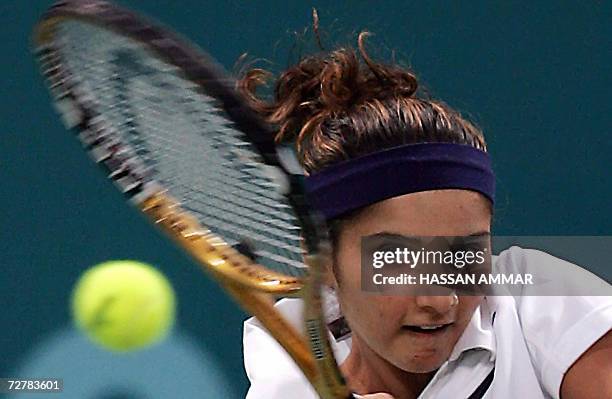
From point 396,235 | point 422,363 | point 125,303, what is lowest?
point 125,303

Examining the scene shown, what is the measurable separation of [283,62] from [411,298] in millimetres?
502

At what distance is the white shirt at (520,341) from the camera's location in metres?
0.95

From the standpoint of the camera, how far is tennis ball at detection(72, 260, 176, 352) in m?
1.37

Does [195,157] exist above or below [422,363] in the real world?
above

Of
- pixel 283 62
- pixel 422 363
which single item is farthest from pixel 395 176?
pixel 283 62

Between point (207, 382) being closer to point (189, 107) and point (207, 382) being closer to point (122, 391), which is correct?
point (122, 391)

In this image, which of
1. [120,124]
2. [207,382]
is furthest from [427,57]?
[120,124]

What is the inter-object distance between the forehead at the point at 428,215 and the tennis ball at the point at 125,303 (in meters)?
0.48

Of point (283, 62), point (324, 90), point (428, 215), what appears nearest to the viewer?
point (428, 215)

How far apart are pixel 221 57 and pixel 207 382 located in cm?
37

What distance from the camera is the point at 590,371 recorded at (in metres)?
0.94

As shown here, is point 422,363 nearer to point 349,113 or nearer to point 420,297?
point 420,297

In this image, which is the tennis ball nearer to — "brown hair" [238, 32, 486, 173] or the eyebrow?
"brown hair" [238, 32, 486, 173]

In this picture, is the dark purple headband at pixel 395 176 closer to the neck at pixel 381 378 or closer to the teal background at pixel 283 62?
the neck at pixel 381 378
